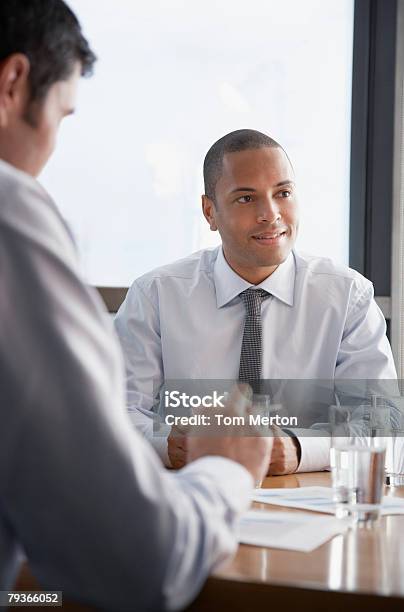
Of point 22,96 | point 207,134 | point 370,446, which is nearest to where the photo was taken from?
point 22,96

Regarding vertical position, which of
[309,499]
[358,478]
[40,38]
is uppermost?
[40,38]

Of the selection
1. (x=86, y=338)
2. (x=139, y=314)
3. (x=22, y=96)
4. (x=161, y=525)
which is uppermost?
(x=22, y=96)

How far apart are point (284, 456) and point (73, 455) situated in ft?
3.42

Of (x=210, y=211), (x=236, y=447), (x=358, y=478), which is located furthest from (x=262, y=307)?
(x=236, y=447)

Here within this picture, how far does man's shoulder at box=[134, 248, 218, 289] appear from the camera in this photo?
2.61 meters

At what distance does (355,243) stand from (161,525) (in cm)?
288

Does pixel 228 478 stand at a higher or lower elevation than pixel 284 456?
higher

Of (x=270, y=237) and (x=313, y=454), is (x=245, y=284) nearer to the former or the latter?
(x=270, y=237)

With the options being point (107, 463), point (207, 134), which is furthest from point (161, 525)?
point (207, 134)

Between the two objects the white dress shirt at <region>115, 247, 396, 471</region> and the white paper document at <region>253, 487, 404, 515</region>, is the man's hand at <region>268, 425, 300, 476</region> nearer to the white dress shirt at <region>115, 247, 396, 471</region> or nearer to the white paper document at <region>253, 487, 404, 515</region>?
the white paper document at <region>253, 487, 404, 515</region>

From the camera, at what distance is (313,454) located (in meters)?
1.87

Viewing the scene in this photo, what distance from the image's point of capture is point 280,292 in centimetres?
253

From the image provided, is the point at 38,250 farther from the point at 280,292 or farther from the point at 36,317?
the point at 280,292

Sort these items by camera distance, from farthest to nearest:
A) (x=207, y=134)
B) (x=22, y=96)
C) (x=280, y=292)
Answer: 1. (x=207, y=134)
2. (x=280, y=292)
3. (x=22, y=96)
